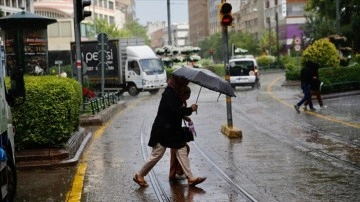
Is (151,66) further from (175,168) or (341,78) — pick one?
(175,168)

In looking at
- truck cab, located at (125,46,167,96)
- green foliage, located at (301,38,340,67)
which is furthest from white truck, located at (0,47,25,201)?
truck cab, located at (125,46,167,96)

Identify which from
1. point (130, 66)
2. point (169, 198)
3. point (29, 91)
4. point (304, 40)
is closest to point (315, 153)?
point (169, 198)

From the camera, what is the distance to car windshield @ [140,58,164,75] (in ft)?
124

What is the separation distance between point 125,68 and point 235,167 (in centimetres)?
2842

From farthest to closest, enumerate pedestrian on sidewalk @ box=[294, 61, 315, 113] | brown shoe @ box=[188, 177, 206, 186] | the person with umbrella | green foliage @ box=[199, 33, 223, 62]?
green foliage @ box=[199, 33, 223, 62] → pedestrian on sidewalk @ box=[294, 61, 315, 113] → the person with umbrella → brown shoe @ box=[188, 177, 206, 186]

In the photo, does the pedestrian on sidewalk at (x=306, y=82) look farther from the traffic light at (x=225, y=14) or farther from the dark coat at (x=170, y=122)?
the dark coat at (x=170, y=122)

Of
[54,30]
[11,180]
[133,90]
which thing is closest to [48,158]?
[11,180]

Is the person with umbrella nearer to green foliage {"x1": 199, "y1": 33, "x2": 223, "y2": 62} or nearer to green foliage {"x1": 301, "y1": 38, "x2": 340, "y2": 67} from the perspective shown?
green foliage {"x1": 301, "y1": 38, "x2": 340, "y2": 67}

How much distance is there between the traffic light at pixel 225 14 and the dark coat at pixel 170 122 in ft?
19.1

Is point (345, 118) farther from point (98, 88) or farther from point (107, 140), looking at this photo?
point (98, 88)

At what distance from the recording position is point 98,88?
125 feet

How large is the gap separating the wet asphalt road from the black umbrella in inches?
53.7

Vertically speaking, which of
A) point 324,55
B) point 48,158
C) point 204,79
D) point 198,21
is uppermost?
point 198,21

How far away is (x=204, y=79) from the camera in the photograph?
905 centimetres
